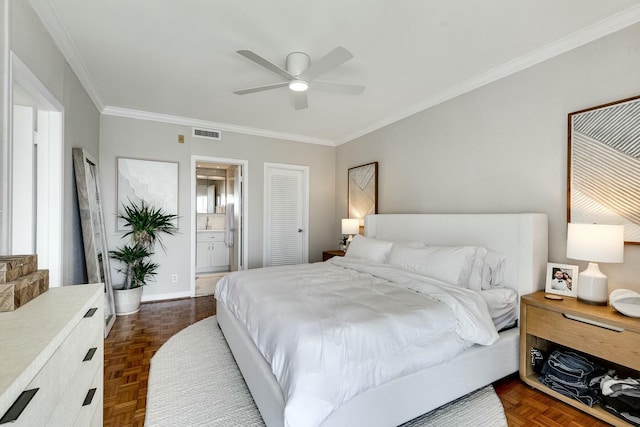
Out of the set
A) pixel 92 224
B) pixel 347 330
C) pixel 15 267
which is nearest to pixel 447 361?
pixel 347 330

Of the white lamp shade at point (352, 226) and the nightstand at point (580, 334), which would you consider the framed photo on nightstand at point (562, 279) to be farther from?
the white lamp shade at point (352, 226)

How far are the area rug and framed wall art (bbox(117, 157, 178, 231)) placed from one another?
222 centimetres

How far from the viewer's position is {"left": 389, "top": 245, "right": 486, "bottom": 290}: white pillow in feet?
8.05

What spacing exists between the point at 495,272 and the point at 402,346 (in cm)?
143

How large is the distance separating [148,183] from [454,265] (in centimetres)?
398

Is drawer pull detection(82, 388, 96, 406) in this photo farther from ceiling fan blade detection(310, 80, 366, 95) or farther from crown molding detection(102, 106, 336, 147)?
crown molding detection(102, 106, 336, 147)

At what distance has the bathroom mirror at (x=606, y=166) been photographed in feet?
6.51

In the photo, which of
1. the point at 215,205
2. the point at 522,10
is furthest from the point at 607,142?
the point at 215,205

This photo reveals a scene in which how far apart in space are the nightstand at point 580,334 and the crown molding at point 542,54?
196 cm

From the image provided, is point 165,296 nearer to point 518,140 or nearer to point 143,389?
point 143,389

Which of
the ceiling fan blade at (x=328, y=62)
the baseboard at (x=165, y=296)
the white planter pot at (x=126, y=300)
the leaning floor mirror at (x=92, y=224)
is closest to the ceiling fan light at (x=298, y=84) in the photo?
the ceiling fan blade at (x=328, y=62)

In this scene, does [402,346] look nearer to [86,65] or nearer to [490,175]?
[490,175]

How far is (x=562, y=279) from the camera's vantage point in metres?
2.27

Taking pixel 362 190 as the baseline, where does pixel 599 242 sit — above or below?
below
